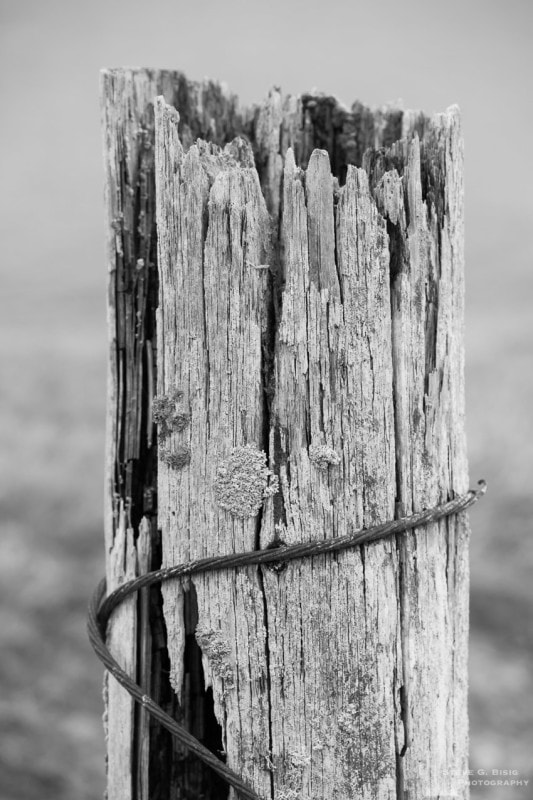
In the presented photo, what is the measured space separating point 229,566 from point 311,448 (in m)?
0.33

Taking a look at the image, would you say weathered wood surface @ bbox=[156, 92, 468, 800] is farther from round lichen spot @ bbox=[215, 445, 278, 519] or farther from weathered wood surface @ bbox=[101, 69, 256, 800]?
weathered wood surface @ bbox=[101, 69, 256, 800]

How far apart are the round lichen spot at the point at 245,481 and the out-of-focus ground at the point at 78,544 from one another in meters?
3.27

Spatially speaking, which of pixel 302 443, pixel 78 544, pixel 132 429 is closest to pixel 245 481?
pixel 302 443

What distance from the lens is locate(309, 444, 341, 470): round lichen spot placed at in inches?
67.0

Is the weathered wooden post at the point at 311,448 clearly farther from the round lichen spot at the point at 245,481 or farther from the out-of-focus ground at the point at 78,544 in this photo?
the out-of-focus ground at the point at 78,544

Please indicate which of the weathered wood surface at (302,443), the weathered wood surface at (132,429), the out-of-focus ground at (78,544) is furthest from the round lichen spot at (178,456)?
the out-of-focus ground at (78,544)

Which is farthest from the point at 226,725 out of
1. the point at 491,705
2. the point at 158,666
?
the point at 491,705

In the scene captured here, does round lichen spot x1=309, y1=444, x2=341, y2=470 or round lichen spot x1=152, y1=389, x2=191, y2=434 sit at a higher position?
round lichen spot x1=152, y1=389, x2=191, y2=434

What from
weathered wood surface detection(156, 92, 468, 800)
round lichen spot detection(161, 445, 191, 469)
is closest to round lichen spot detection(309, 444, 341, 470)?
weathered wood surface detection(156, 92, 468, 800)

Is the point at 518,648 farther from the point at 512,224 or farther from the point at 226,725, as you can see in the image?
the point at 512,224

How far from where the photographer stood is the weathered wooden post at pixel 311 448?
1.71m

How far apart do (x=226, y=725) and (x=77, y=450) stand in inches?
164

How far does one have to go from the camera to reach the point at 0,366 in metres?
6.22

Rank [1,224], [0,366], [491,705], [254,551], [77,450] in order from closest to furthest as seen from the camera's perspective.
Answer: [254,551] → [491,705] → [77,450] → [0,366] → [1,224]
